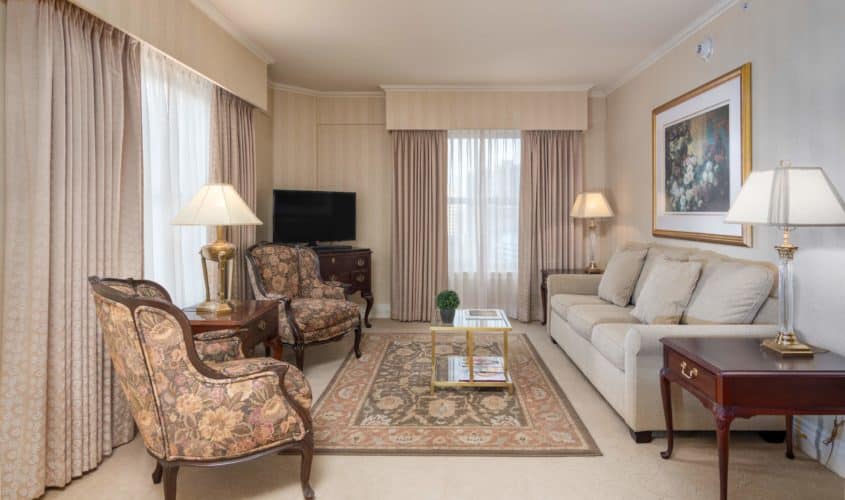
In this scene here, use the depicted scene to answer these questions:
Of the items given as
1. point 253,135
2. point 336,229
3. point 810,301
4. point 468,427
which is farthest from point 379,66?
point 810,301

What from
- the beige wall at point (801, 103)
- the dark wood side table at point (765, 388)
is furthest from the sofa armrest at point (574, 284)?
the dark wood side table at point (765, 388)

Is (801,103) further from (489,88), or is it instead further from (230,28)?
(230,28)

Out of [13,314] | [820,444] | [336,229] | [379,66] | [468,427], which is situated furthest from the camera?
[336,229]

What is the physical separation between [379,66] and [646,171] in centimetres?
289

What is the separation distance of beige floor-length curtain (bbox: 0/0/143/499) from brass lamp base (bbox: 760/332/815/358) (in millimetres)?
3317

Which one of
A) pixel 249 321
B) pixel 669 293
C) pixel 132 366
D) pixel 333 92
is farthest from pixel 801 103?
pixel 333 92

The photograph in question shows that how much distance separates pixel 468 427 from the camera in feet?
9.12

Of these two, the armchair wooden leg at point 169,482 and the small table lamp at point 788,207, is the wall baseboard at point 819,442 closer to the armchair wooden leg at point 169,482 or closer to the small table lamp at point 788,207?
the small table lamp at point 788,207

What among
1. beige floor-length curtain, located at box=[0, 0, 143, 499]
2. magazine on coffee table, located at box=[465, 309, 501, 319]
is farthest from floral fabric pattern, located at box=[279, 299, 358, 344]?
beige floor-length curtain, located at box=[0, 0, 143, 499]

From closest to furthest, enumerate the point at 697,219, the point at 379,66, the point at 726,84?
the point at 726,84 < the point at 697,219 < the point at 379,66

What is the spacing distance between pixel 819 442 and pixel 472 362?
2.02 meters

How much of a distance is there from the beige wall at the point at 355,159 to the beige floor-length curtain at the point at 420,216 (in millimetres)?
240

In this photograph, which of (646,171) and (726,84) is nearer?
(726,84)

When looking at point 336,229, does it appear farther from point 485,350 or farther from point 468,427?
point 468,427
